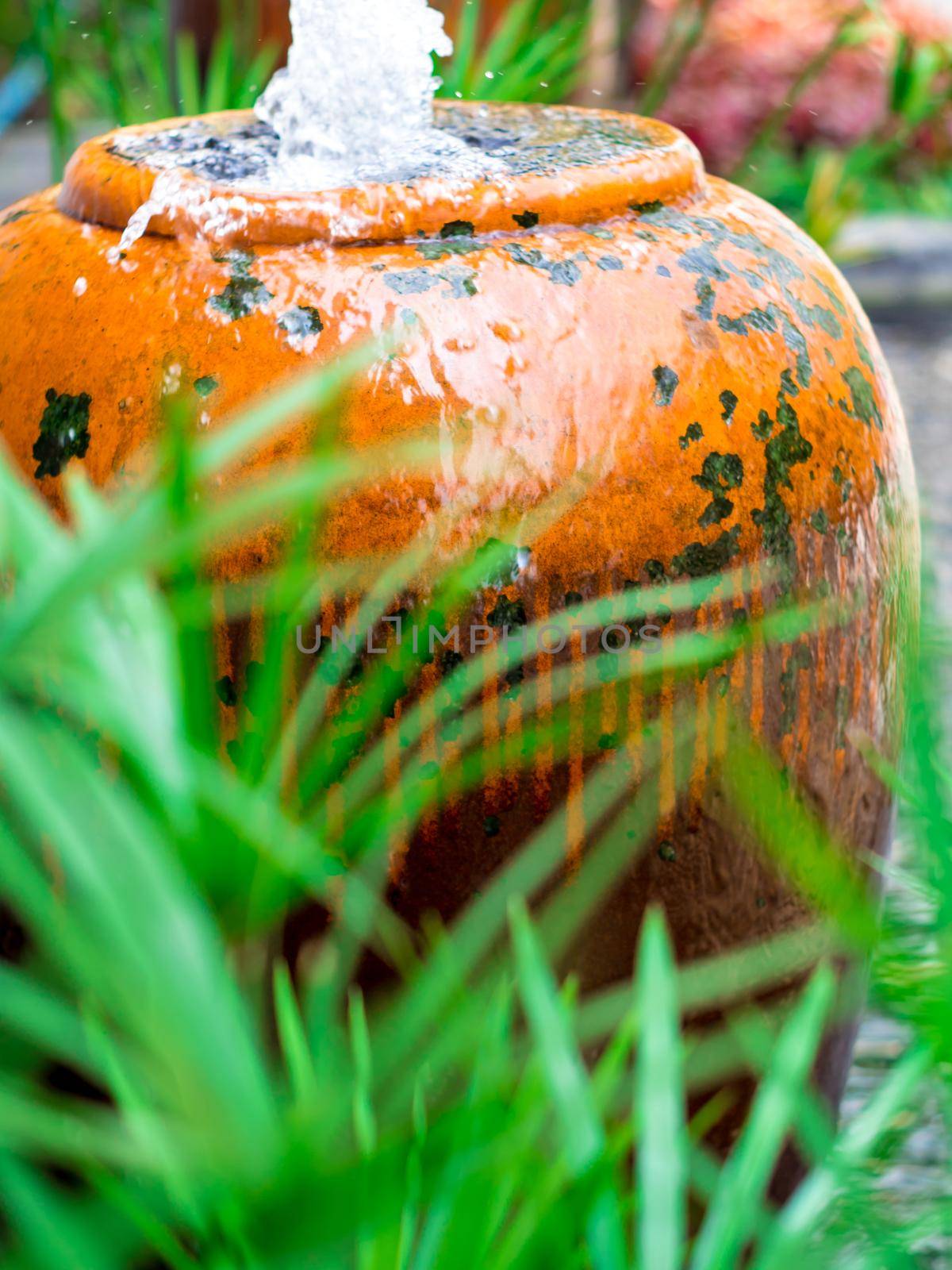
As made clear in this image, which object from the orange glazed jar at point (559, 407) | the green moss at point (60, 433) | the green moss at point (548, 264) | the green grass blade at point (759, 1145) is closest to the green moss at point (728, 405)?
the orange glazed jar at point (559, 407)

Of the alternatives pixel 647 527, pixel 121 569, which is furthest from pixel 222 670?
pixel 121 569

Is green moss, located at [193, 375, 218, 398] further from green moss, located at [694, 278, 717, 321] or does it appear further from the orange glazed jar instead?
green moss, located at [694, 278, 717, 321]

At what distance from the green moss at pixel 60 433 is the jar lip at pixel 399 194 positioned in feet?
0.49

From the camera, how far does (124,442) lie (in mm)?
1034

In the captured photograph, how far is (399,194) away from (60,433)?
305 mm

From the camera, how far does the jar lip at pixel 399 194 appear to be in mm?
1051

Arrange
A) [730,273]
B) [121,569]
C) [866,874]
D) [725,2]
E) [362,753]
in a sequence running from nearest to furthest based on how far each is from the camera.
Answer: [121,569], [362,753], [730,273], [866,874], [725,2]

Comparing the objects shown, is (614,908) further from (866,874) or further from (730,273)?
(730,273)

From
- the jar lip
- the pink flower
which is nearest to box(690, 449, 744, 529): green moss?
the jar lip

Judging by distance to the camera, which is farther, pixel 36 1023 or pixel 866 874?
pixel 866 874

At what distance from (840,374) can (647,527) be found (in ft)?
0.84

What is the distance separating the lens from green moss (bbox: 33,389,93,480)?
1.05 metres

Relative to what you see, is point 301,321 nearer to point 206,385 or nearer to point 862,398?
point 206,385

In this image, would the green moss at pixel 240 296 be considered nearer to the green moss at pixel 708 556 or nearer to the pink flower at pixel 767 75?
the green moss at pixel 708 556
